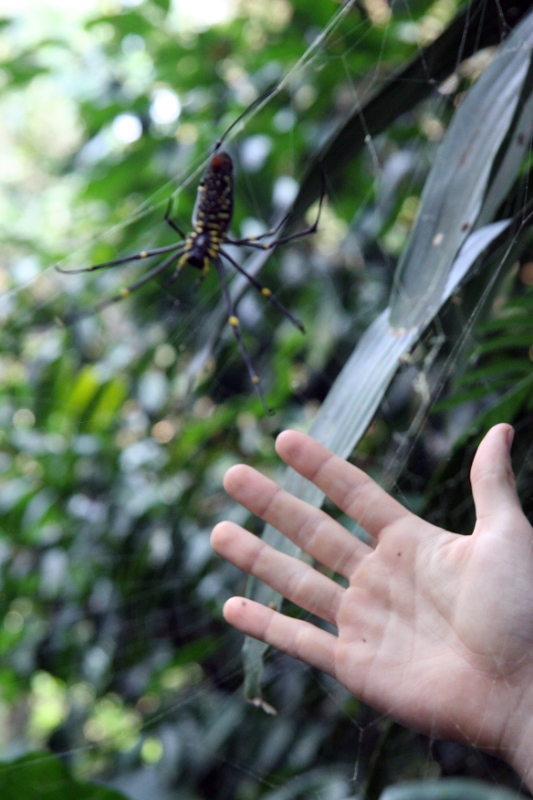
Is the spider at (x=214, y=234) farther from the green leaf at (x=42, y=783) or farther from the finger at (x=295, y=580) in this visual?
the green leaf at (x=42, y=783)

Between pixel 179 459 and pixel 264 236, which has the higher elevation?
pixel 264 236

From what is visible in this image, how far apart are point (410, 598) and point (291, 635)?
0.34 feet

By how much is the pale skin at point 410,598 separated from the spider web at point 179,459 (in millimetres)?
245

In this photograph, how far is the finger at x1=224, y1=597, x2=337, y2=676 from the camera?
0.47m

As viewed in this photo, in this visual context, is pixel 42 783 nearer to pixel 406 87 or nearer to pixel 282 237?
pixel 282 237

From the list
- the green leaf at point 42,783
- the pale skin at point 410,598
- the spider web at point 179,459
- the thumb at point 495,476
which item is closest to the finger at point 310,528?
the pale skin at point 410,598

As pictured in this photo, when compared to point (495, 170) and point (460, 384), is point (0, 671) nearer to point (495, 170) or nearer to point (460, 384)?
point (460, 384)

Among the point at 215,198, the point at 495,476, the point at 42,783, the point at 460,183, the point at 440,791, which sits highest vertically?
the point at 215,198

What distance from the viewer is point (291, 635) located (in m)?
0.48

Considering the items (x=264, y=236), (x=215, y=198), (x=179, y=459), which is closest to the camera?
(x=215, y=198)

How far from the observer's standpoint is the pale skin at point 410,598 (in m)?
0.38

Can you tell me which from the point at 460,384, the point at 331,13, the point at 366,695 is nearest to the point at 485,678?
the point at 366,695

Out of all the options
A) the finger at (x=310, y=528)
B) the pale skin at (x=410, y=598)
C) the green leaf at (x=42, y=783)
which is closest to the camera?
the pale skin at (x=410, y=598)

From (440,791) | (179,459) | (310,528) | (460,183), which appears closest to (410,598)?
(310,528)
